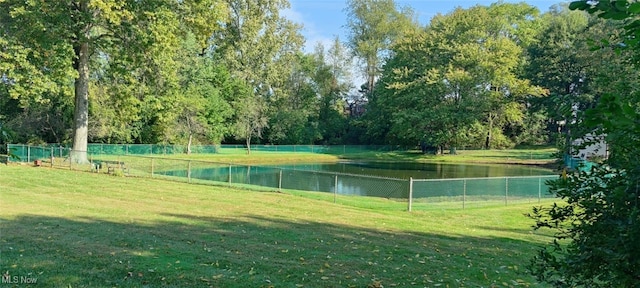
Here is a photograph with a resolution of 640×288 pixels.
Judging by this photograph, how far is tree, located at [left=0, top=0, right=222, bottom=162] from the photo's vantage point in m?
19.8

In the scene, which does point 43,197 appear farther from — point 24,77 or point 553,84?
point 553,84

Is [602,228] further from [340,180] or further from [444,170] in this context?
[444,170]

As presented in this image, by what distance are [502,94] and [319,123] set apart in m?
22.7

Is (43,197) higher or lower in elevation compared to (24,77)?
lower

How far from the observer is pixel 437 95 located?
157 ft

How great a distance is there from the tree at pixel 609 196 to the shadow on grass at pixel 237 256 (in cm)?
318

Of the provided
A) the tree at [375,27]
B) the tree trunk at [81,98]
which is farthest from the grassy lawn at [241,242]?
the tree at [375,27]

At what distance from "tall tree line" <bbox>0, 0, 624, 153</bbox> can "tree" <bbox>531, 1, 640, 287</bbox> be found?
2016 cm

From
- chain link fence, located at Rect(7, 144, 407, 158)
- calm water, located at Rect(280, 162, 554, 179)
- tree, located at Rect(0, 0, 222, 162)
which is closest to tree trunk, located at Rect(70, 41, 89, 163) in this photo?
tree, located at Rect(0, 0, 222, 162)

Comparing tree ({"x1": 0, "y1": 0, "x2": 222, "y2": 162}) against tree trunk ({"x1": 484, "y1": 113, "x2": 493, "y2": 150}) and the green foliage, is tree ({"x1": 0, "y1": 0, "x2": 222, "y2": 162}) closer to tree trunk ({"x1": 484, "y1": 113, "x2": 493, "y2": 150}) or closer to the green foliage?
the green foliage

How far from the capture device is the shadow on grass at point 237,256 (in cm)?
515

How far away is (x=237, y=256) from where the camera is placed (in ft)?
20.6

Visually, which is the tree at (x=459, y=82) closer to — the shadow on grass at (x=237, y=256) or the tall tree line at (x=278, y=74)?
the tall tree line at (x=278, y=74)

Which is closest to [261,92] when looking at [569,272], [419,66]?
[419,66]
